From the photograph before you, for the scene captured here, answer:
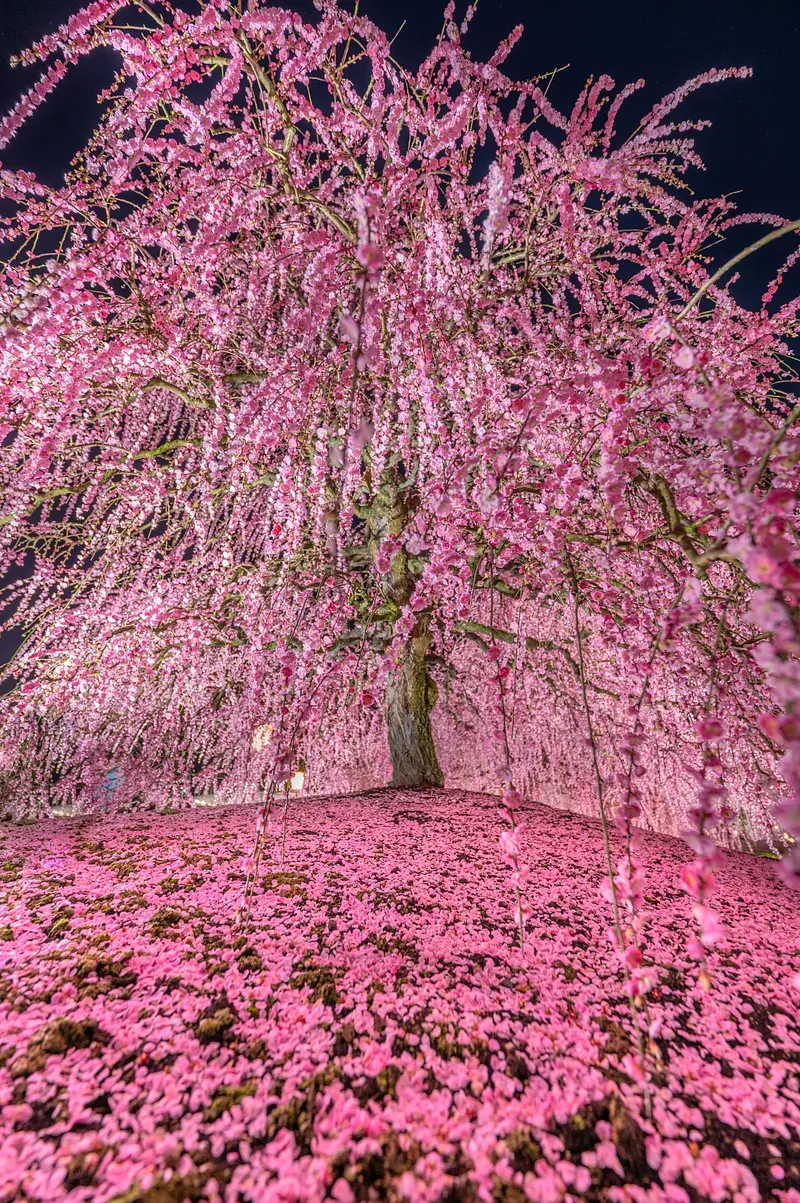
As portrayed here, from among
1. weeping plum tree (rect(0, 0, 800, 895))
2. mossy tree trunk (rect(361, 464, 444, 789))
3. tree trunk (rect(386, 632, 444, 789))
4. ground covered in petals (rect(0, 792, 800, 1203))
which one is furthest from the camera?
tree trunk (rect(386, 632, 444, 789))

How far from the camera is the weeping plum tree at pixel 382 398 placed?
3.08 metres

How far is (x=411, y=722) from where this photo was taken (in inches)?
300

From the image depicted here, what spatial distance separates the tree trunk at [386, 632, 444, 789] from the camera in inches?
296

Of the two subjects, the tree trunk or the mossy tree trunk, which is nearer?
the mossy tree trunk

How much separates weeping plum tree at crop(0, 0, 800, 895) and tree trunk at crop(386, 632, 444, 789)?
5 centimetres

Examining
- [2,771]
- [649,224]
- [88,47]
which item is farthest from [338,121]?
[2,771]

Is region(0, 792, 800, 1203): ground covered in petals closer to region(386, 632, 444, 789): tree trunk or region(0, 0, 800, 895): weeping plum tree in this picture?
region(0, 0, 800, 895): weeping plum tree

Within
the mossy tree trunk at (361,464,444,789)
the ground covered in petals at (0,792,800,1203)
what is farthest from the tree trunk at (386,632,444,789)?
the ground covered in petals at (0,792,800,1203)

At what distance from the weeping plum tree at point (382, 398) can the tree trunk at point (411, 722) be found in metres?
0.05

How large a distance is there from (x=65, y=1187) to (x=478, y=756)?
12297 mm

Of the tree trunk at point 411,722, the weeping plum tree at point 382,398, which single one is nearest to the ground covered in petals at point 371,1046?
the weeping plum tree at point 382,398

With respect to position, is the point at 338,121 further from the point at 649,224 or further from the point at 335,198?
the point at 649,224

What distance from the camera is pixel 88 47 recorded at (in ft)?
10.6

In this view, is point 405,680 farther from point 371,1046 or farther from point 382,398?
point 371,1046
